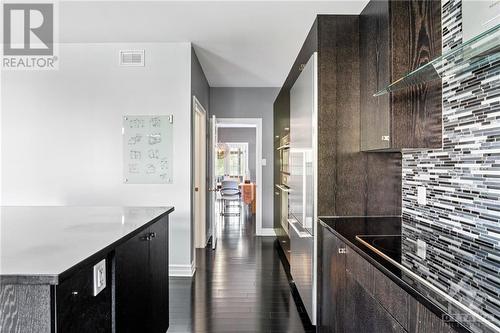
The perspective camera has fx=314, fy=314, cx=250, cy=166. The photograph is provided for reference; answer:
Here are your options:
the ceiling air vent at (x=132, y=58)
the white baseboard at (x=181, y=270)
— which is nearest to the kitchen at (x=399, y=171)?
the white baseboard at (x=181, y=270)

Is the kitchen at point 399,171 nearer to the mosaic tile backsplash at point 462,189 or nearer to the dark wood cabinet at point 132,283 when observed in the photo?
the mosaic tile backsplash at point 462,189

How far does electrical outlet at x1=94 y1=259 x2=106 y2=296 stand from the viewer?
1.16m

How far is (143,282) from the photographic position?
1.68 m

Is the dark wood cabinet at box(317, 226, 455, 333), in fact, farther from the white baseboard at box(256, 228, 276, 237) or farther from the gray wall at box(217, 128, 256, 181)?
the gray wall at box(217, 128, 256, 181)

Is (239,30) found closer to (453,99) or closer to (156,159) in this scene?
(156,159)

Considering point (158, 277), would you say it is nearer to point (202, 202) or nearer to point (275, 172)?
point (202, 202)

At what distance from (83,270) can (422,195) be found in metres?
1.89

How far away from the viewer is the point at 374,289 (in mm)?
1305

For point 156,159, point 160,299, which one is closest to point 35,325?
point 160,299

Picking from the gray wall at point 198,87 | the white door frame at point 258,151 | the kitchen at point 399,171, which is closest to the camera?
the kitchen at point 399,171

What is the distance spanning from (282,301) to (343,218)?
1051 mm

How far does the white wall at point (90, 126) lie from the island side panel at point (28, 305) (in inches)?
102

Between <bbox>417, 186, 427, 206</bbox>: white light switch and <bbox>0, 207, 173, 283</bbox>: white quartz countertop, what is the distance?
5.35ft

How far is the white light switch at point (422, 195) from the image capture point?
6.36ft
